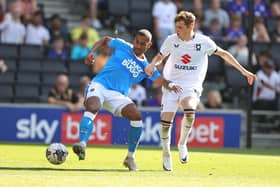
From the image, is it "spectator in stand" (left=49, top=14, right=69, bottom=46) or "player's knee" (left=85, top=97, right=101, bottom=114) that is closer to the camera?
"player's knee" (left=85, top=97, right=101, bottom=114)

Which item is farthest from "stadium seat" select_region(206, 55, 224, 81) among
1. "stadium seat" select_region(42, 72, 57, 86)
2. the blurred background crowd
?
"stadium seat" select_region(42, 72, 57, 86)

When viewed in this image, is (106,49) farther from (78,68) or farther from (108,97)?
(108,97)

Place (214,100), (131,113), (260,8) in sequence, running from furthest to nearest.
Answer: (260,8) → (214,100) → (131,113)

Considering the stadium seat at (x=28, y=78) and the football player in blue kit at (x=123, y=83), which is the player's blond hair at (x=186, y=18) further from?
the stadium seat at (x=28, y=78)

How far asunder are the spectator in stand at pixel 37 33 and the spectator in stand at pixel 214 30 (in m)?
4.27

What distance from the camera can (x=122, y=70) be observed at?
553 inches

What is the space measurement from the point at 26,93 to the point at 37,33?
1.69 m

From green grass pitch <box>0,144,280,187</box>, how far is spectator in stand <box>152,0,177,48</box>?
5482mm

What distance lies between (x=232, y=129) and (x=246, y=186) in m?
10.1

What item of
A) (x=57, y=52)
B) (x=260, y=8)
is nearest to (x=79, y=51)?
(x=57, y=52)

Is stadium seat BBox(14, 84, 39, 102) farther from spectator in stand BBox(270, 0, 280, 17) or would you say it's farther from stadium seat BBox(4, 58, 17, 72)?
spectator in stand BBox(270, 0, 280, 17)

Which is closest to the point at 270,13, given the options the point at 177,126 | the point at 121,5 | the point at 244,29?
the point at 244,29

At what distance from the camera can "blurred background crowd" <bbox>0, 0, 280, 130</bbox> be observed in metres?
22.0

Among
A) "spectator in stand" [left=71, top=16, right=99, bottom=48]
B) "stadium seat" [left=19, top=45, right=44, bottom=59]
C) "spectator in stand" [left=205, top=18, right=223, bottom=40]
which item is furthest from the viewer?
"spectator in stand" [left=205, top=18, right=223, bottom=40]
